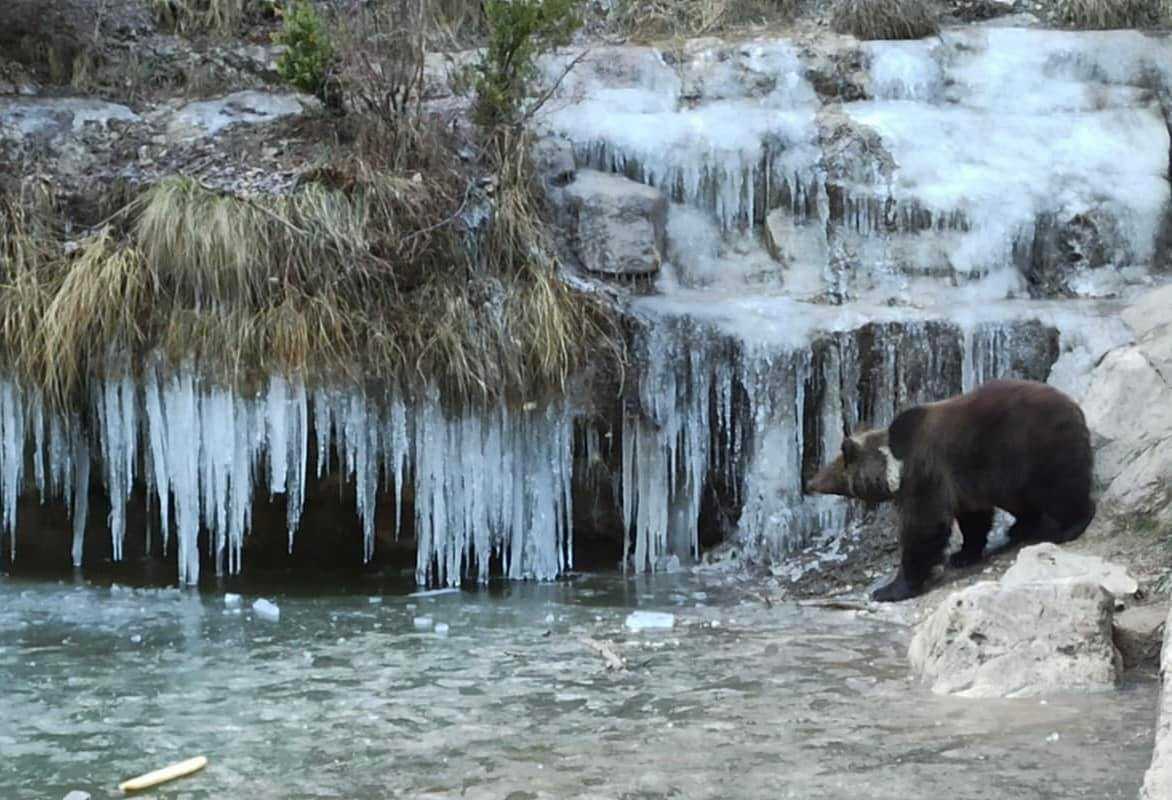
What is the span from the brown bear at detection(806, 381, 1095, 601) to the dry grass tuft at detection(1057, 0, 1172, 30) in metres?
6.08

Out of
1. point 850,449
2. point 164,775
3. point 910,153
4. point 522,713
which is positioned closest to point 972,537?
point 850,449

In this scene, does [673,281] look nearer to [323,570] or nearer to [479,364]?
[479,364]

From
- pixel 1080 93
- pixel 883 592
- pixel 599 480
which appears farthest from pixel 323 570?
pixel 1080 93

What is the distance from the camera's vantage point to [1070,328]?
10.4 m

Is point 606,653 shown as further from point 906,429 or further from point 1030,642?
point 906,429

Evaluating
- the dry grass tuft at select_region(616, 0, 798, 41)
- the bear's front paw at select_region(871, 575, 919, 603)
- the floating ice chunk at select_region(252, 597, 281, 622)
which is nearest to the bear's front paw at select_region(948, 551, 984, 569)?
the bear's front paw at select_region(871, 575, 919, 603)

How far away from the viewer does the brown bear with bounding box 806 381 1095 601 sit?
8.70 meters

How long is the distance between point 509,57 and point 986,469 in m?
4.59

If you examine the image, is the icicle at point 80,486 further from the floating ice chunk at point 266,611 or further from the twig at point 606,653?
the twig at point 606,653

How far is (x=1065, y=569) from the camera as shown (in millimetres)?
7660

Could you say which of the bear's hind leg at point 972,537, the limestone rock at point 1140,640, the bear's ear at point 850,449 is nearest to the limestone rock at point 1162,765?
the limestone rock at point 1140,640

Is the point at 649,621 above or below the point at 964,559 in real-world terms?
below

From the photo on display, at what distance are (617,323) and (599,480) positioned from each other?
1.05m

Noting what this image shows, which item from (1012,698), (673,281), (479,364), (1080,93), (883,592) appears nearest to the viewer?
(1012,698)
